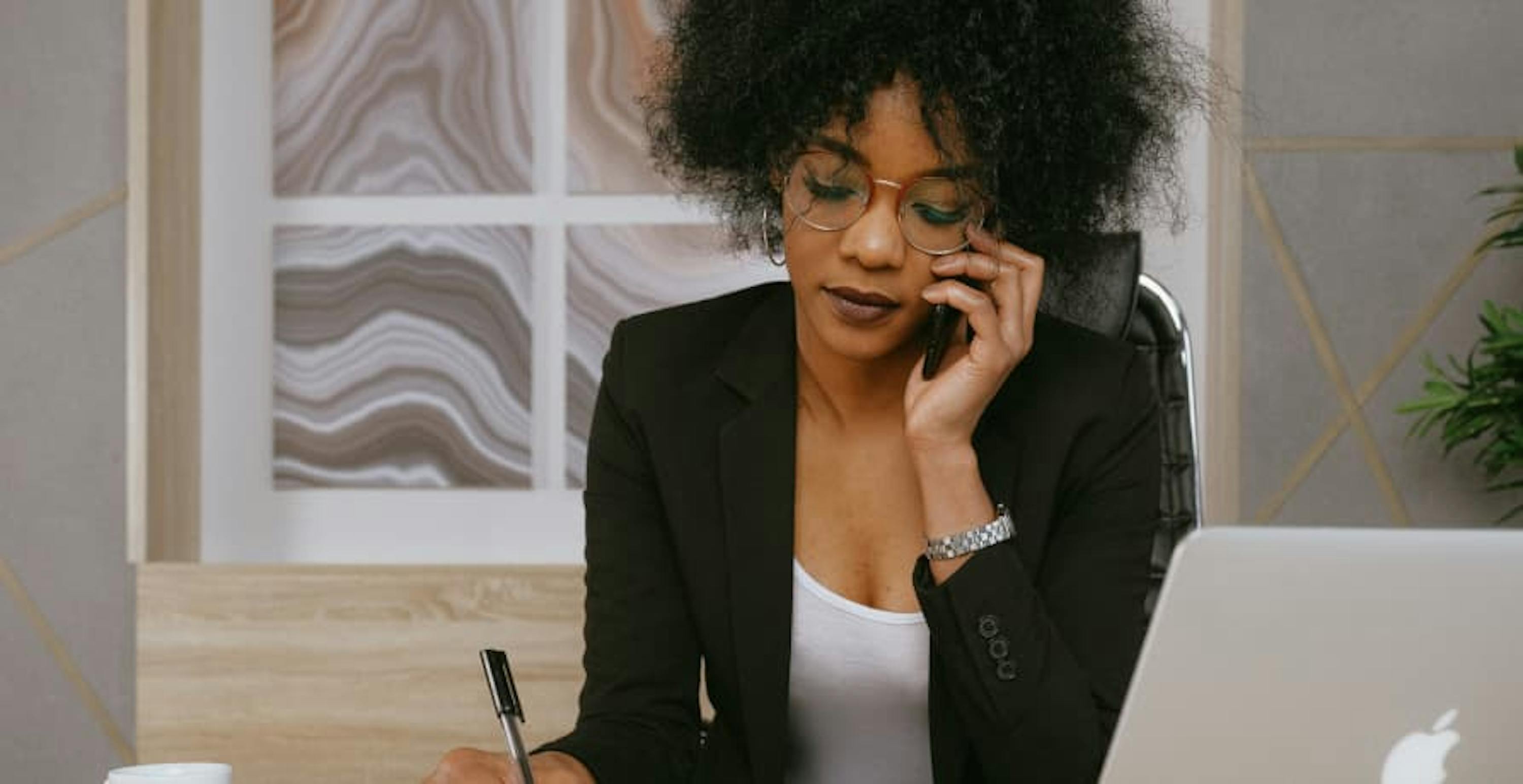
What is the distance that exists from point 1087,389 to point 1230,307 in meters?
1.33

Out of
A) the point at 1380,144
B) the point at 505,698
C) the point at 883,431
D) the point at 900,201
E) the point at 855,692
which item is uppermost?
the point at 1380,144

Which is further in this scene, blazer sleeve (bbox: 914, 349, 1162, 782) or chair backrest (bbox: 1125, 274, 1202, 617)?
chair backrest (bbox: 1125, 274, 1202, 617)

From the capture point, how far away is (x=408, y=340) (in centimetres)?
313

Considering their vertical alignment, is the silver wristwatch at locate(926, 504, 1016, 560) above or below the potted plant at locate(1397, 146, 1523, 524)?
below

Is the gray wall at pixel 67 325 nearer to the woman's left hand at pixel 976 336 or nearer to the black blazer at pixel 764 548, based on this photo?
the black blazer at pixel 764 548

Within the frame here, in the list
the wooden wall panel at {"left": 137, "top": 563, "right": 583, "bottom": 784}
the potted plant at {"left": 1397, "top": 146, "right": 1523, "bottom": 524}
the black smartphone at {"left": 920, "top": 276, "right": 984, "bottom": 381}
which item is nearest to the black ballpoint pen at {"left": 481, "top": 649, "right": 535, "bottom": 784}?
the black smartphone at {"left": 920, "top": 276, "right": 984, "bottom": 381}

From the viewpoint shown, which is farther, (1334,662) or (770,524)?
(770,524)

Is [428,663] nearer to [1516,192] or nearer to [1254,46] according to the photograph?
[1254,46]

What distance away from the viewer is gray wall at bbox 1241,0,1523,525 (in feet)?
9.65

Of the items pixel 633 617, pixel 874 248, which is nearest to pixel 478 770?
pixel 633 617

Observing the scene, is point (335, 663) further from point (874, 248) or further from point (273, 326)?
point (874, 248)

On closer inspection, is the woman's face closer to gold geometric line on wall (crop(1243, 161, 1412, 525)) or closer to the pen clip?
the pen clip

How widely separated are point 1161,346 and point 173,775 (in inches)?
49.5

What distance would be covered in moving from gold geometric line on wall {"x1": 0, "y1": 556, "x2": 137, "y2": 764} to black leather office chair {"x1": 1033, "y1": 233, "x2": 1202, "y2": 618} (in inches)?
75.0
